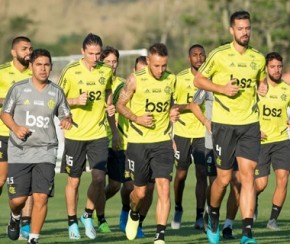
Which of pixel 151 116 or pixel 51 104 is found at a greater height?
pixel 51 104

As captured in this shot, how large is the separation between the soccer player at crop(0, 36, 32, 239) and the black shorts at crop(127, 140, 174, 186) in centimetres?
163

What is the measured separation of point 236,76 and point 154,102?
1379 mm

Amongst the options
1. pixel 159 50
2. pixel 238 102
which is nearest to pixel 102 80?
pixel 159 50

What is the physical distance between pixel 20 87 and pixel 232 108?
2.58 metres

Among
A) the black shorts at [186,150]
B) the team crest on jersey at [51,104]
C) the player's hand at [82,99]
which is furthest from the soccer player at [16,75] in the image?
the black shorts at [186,150]

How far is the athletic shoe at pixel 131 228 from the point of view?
1700 centimetres

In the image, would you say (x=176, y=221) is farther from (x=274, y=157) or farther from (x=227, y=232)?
(x=227, y=232)

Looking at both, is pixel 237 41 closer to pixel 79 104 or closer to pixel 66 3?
pixel 79 104

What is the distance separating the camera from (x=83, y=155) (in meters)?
17.7

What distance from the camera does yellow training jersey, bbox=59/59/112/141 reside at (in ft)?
57.5

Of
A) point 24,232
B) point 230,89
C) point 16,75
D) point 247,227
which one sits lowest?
point 24,232

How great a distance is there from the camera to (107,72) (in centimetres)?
1772

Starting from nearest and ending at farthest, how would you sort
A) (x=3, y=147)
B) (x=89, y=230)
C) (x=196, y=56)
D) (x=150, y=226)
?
(x=89, y=230) < (x=3, y=147) < (x=196, y=56) < (x=150, y=226)

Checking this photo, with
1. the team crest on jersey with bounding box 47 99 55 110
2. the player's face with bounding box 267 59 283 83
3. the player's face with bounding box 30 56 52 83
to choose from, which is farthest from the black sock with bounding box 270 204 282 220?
the player's face with bounding box 30 56 52 83
